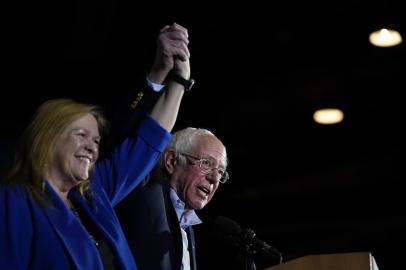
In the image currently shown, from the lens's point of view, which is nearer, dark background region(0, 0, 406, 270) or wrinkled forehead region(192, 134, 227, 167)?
wrinkled forehead region(192, 134, 227, 167)

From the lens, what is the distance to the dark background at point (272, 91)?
5.48m

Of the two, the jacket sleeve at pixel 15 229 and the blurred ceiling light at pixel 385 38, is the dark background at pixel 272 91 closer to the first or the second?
the blurred ceiling light at pixel 385 38

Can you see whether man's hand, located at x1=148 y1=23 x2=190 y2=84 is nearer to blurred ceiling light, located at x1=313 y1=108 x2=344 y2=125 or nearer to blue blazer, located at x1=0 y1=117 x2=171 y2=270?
blue blazer, located at x1=0 y1=117 x2=171 y2=270

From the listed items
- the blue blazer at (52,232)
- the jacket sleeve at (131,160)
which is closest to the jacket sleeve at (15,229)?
the blue blazer at (52,232)

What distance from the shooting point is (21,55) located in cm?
546

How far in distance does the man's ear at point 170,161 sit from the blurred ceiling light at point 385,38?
2551 millimetres

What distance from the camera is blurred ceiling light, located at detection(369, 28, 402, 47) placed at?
623 cm

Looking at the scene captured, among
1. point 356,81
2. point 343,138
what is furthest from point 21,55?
point 343,138

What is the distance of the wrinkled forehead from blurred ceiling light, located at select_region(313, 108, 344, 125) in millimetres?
3240

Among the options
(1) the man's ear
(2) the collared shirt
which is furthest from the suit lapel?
(1) the man's ear

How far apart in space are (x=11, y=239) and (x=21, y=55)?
2.75 m

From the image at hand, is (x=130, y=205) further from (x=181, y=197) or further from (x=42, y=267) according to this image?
(x=42, y=267)

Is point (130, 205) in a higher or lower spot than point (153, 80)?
lower

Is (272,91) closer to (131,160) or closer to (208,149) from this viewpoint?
(208,149)
